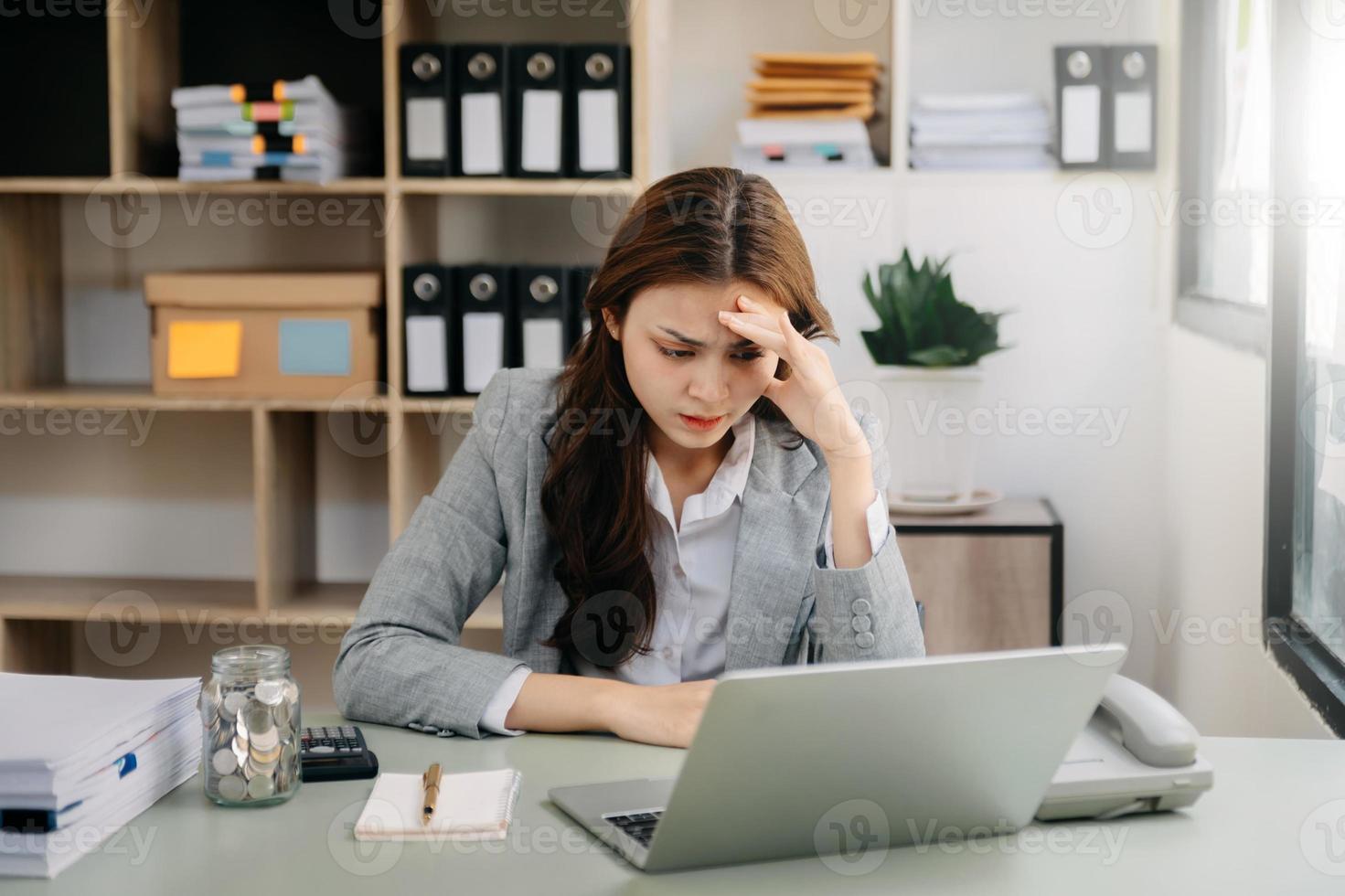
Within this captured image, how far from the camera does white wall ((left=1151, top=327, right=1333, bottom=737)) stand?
1868 mm

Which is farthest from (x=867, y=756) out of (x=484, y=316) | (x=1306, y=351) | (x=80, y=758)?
(x=484, y=316)

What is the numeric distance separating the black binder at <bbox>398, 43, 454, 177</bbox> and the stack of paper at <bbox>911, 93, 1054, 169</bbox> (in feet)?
3.25

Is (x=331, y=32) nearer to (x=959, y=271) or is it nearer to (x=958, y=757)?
(x=959, y=271)

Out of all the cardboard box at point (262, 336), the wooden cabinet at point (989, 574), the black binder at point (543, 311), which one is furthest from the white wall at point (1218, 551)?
the cardboard box at point (262, 336)

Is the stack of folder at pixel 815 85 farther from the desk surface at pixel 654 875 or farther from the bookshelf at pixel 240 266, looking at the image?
the desk surface at pixel 654 875

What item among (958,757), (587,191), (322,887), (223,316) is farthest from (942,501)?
(322,887)

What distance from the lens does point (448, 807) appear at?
107cm

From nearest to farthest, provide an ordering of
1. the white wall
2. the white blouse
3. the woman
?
the woman → the white blouse → the white wall

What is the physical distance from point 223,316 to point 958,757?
2125mm

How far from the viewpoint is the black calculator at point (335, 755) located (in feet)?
3.77

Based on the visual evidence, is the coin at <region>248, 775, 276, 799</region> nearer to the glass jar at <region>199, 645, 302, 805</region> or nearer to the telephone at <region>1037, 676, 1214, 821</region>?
the glass jar at <region>199, 645, 302, 805</region>

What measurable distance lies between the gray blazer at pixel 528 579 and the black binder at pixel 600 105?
1.05 meters

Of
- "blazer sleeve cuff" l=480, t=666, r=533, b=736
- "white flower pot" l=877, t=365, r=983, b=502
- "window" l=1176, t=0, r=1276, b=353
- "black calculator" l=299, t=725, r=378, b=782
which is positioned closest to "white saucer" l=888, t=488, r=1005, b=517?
"white flower pot" l=877, t=365, r=983, b=502

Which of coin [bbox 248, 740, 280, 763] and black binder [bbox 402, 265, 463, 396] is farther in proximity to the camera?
black binder [bbox 402, 265, 463, 396]
